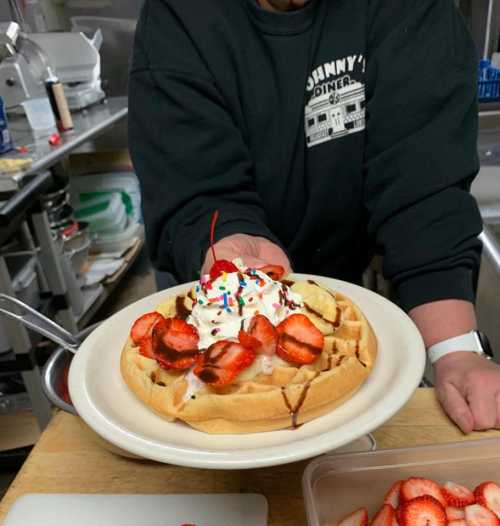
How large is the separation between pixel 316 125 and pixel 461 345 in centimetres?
48

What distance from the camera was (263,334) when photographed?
2.09ft

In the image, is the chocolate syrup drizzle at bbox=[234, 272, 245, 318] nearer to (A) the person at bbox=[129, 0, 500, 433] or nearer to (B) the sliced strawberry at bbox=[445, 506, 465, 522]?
(A) the person at bbox=[129, 0, 500, 433]

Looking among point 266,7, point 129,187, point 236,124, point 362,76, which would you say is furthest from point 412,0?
point 129,187

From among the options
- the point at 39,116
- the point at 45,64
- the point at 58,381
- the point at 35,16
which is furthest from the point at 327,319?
the point at 35,16

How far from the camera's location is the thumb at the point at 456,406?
2.43 ft

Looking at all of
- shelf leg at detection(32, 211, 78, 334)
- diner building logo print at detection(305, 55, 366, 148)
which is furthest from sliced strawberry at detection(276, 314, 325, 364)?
shelf leg at detection(32, 211, 78, 334)

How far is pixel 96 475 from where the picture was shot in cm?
74

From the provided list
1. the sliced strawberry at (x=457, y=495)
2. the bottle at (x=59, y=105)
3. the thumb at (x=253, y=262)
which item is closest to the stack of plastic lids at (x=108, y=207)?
the bottle at (x=59, y=105)

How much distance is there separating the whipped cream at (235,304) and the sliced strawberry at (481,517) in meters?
0.32

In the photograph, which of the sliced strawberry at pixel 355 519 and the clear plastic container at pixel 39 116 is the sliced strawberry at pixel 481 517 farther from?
the clear plastic container at pixel 39 116

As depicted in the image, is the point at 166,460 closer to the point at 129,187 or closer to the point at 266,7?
the point at 266,7

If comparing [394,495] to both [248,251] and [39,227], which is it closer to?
[248,251]

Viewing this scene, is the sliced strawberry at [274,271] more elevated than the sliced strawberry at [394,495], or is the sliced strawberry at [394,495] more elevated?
the sliced strawberry at [274,271]

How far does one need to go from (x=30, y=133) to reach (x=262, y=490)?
2001mm
